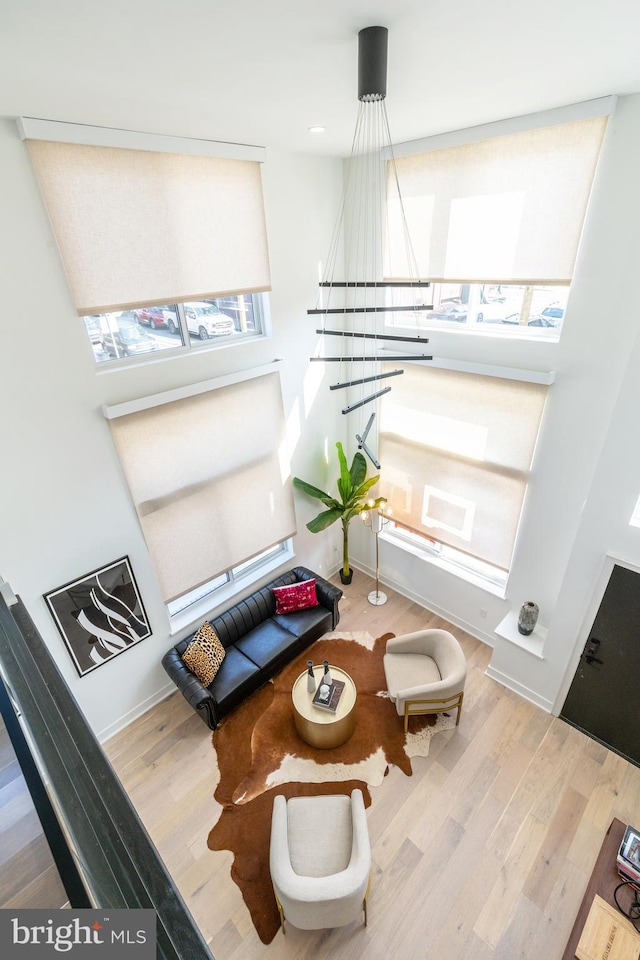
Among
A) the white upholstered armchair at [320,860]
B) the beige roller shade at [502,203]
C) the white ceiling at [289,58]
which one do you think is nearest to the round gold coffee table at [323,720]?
the white upholstered armchair at [320,860]

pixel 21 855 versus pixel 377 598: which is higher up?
pixel 21 855

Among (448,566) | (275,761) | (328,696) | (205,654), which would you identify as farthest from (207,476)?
(448,566)

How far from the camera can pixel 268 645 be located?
208 inches

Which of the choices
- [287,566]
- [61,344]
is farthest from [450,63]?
[287,566]

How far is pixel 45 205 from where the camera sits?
322cm

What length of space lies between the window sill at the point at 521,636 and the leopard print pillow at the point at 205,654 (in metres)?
3.07

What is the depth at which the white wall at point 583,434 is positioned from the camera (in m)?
3.45

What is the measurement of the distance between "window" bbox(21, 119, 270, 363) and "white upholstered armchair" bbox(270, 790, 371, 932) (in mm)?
4043

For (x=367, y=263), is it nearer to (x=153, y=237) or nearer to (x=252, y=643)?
(x=153, y=237)

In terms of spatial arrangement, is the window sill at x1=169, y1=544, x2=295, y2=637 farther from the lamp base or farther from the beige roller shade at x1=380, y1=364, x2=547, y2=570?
the beige roller shade at x1=380, y1=364, x2=547, y2=570

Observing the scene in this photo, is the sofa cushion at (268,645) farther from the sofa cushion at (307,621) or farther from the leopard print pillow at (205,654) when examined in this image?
the leopard print pillow at (205,654)

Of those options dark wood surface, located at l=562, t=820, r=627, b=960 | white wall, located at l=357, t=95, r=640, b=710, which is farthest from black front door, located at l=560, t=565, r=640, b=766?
dark wood surface, located at l=562, t=820, r=627, b=960

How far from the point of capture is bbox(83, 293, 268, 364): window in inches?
154

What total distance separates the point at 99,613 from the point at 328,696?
7.61 ft
